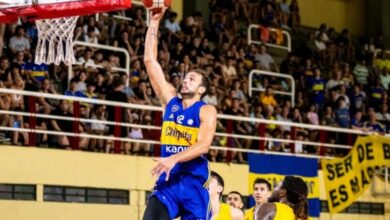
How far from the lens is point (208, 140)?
9.10 meters

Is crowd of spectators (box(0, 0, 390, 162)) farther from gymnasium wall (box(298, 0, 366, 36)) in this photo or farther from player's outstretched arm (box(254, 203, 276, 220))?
player's outstretched arm (box(254, 203, 276, 220))

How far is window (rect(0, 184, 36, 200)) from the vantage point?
15.3m

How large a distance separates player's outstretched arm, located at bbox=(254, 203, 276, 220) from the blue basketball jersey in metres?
0.69

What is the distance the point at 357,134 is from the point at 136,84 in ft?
18.8

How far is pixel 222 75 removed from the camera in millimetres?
20016

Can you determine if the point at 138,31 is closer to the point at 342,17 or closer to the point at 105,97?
the point at 105,97

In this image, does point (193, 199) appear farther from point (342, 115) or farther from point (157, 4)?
point (342, 115)

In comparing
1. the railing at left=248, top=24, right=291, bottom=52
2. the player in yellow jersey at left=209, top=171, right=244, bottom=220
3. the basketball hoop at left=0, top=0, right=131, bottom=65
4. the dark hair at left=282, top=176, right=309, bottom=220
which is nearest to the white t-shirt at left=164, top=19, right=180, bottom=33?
the railing at left=248, top=24, right=291, bottom=52

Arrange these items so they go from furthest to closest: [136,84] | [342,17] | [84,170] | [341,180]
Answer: [342,17] < [341,180] < [136,84] < [84,170]

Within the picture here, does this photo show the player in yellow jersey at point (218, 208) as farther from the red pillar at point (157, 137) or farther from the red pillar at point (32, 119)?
the red pillar at point (157, 137)

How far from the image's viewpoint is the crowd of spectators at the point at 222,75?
16484mm

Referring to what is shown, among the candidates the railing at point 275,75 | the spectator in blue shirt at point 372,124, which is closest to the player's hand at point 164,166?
the railing at point 275,75

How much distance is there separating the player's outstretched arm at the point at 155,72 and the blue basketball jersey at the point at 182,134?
0.27 meters

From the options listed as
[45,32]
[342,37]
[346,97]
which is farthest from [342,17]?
[45,32]
